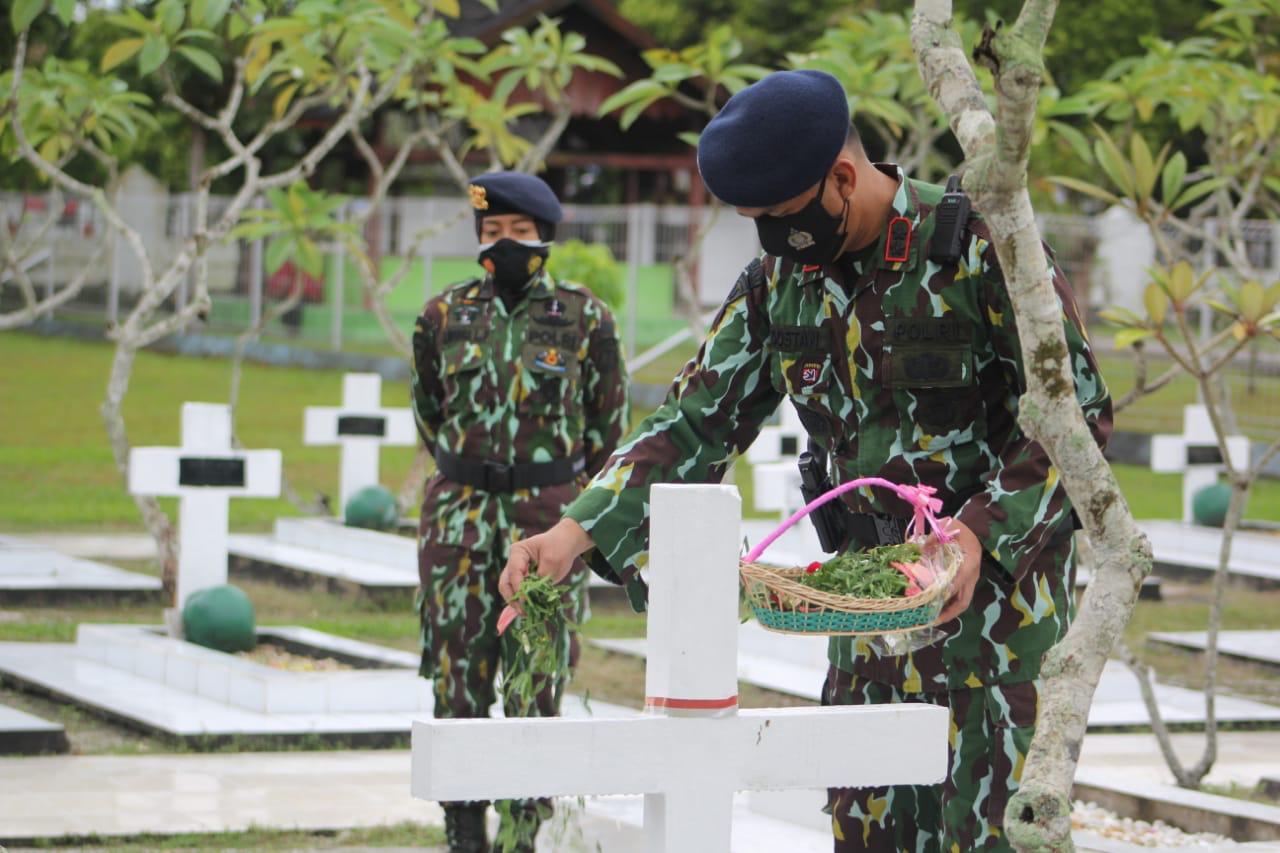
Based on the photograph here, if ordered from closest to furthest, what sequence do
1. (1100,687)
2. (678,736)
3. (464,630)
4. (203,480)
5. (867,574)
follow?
1. (678,736)
2. (867,574)
3. (464,630)
4. (1100,687)
5. (203,480)

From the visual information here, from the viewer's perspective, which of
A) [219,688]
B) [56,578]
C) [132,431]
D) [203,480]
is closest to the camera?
[219,688]

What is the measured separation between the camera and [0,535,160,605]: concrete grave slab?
36.6 ft

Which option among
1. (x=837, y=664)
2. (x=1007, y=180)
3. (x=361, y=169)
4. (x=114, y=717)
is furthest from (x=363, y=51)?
(x=361, y=169)

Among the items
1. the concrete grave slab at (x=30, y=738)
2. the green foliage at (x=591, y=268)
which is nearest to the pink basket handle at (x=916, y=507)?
the concrete grave slab at (x=30, y=738)

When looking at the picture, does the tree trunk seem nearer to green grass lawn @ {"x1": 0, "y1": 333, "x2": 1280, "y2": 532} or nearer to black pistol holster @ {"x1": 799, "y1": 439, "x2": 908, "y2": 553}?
black pistol holster @ {"x1": 799, "y1": 439, "x2": 908, "y2": 553}

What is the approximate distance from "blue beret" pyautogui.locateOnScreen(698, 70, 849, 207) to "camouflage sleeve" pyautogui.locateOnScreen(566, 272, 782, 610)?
18.4 inches

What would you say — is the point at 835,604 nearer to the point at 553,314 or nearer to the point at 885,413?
the point at 885,413

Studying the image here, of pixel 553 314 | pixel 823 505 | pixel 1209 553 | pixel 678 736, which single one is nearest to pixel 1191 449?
pixel 1209 553

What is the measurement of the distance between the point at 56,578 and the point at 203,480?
2627 mm

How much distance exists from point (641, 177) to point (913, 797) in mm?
29742

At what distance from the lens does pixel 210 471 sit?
9.34m

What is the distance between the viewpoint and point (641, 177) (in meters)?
33.1

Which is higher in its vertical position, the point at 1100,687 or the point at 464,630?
the point at 464,630

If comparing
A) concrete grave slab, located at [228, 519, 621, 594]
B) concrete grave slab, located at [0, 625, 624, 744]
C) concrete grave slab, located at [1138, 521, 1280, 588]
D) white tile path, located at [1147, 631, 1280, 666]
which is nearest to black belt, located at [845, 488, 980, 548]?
concrete grave slab, located at [0, 625, 624, 744]
